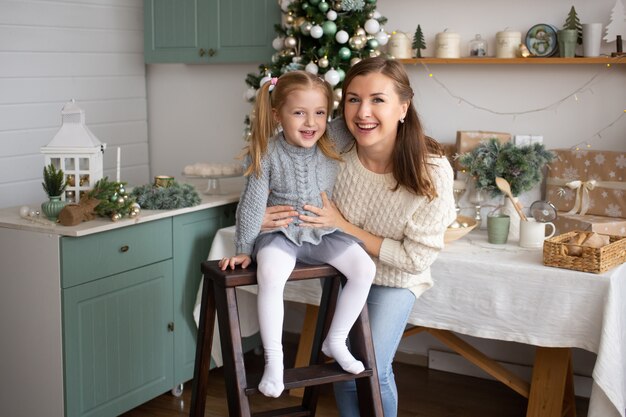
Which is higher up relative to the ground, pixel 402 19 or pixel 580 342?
pixel 402 19

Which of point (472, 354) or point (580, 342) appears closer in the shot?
point (580, 342)

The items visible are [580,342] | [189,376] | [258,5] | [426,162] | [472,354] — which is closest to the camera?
[426,162]

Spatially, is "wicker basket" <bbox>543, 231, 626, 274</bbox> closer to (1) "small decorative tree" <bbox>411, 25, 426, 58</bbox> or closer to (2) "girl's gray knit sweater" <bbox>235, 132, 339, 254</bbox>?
(2) "girl's gray knit sweater" <bbox>235, 132, 339, 254</bbox>

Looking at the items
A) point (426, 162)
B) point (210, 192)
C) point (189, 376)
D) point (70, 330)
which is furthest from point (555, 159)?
point (70, 330)

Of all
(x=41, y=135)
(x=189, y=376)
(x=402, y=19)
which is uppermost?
(x=402, y=19)

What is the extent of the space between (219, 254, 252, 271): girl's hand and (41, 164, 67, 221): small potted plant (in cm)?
95

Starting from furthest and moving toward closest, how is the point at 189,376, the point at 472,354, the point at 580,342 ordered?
the point at 189,376, the point at 472,354, the point at 580,342

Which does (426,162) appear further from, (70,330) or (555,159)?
(70,330)

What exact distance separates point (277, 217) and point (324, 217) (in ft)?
0.48

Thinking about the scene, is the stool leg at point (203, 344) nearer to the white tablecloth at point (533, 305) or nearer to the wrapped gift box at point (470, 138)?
the white tablecloth at point (533, 305)

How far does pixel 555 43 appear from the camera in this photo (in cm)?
345

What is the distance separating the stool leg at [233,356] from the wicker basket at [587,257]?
1228 mm

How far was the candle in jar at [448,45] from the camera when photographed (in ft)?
11.8

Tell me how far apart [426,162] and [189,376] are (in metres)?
1.63
